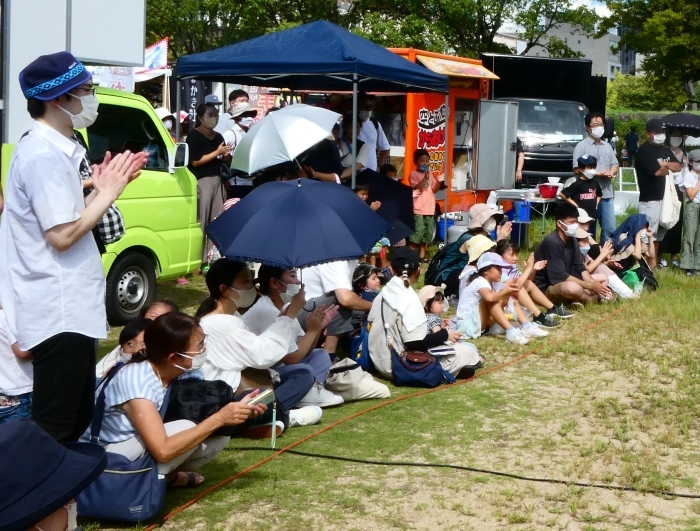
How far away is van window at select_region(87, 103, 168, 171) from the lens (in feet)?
28.3

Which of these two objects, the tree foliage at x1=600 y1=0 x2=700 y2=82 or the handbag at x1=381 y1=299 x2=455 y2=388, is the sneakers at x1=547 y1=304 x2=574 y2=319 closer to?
the handbag at x1=381 y1=299 x2=455 y2=388

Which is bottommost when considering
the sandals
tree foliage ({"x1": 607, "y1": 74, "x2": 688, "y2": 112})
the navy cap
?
the sandals

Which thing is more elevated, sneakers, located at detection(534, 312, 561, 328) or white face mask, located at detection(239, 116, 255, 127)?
white face mask, located at detection(239, 116, 255, 127)

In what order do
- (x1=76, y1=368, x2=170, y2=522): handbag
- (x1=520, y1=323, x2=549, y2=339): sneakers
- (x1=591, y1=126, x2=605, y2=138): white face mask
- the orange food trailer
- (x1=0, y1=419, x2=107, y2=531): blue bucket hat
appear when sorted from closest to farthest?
(x1=0, y1=419, x2=107, y2=531): blue bucket hat < (x1=76, y1=368, x2=170, y2=522): handbag < (x1=520, y1=323, x2=549, y2=339): sneakers < (x1=591, y1=126, x2=605, y2=138): white face mask < the orange food trailer

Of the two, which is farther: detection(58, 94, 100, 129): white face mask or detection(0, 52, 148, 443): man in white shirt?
detection(58, 94, 100, 129): white face mask

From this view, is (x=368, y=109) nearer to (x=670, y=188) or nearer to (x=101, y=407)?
(x=670, y=188)

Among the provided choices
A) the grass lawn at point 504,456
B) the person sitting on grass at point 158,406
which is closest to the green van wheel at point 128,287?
the grass lawn at point 504,456

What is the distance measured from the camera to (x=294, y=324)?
6.03m

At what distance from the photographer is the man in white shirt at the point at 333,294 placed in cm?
731

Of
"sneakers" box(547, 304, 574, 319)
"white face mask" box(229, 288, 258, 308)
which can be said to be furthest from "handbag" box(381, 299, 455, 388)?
"sneakers" box(547, 304, 574, 319)

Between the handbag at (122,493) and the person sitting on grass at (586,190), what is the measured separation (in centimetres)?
858

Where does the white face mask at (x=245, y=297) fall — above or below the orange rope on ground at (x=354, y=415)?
above

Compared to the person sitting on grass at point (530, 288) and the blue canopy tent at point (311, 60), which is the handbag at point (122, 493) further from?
the blue canopy tent at point (311, 60)

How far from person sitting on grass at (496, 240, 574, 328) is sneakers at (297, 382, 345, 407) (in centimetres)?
278
